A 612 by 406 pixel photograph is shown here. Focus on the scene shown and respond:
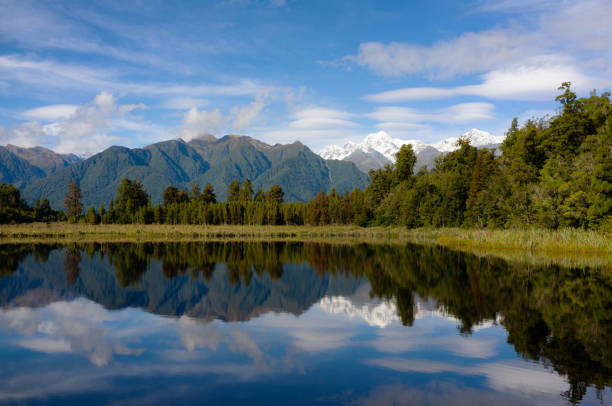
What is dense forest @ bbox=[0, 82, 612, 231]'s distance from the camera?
1588 inches

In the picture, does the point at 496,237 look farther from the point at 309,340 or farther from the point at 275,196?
the point at 275,196

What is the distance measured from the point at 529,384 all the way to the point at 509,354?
82.2 inches

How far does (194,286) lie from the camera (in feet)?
70.0

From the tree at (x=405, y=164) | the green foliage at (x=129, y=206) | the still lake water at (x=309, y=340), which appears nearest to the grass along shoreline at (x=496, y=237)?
the still lake water at (x=309, y=340)

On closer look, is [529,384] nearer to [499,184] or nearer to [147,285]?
[147,285]

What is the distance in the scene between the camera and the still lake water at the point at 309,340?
27.5 feet

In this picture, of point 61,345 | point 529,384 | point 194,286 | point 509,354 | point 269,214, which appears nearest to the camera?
point 529,384

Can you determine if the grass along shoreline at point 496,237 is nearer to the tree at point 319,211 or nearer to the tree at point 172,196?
the tree at point 319,211

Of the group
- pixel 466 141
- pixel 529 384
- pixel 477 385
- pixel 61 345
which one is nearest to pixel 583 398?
pixel 529 384

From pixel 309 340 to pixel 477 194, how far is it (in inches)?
2517

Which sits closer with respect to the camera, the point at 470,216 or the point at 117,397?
the point at 117,397

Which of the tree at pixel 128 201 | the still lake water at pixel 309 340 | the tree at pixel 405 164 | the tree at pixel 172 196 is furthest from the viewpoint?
the tree at pixel 172 196

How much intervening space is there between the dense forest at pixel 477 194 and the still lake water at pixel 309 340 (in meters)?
19.1

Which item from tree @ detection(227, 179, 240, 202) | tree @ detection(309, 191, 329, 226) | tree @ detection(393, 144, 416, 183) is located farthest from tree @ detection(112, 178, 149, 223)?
tree @ detection(393, 144, 416, 183)
